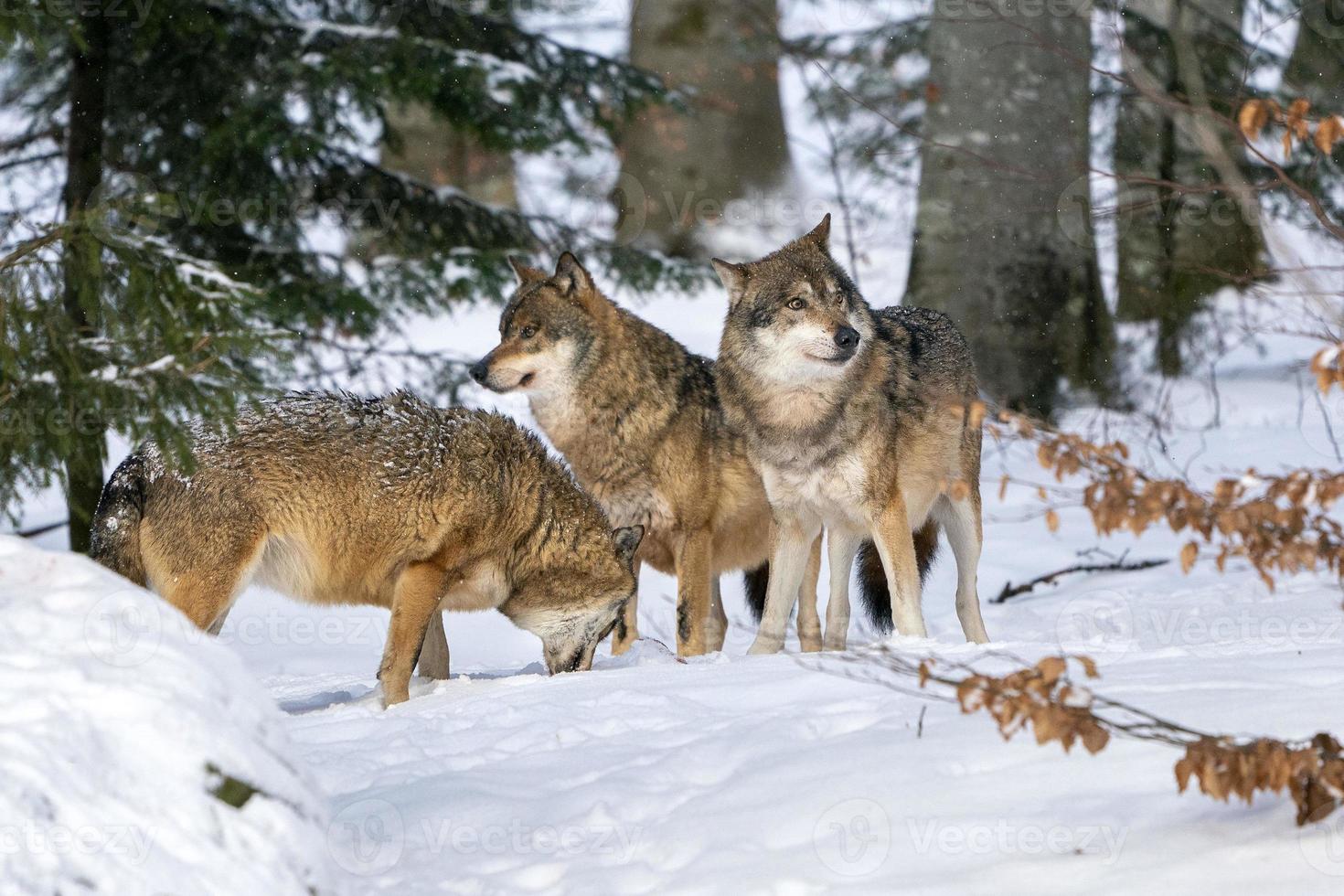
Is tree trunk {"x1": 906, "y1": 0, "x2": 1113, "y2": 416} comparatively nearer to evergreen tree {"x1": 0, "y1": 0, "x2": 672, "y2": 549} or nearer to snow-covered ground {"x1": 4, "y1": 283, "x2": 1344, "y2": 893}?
evergreen tree {"x1": 0, "y1": 0, "x2": 672, "y2": 549}

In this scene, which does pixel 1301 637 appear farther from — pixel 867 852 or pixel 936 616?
pixel 867 852

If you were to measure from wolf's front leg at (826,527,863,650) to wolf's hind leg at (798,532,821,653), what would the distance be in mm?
119

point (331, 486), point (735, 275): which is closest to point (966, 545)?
point (735, 275)

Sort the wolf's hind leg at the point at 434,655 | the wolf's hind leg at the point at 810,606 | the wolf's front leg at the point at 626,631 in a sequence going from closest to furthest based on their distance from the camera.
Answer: the wolf's hind leg at the point at 434,655 → the wolf's front leg at the point at 626,631 → the wolf's hind leg at the point at 810,606

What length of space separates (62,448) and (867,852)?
416 centimetres

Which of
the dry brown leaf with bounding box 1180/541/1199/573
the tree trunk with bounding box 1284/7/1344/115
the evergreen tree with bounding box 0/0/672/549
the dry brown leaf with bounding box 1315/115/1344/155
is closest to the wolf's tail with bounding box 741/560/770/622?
the evergreen tree with bounding box 0/0/672/549

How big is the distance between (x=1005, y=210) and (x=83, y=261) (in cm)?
758

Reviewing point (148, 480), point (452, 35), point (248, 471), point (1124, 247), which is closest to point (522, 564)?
point (248, 471)

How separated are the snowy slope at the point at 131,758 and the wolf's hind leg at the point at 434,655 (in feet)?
10.8

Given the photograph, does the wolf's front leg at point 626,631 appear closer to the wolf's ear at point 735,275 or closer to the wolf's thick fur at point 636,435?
→ the wolf's thick fur at point 636,435

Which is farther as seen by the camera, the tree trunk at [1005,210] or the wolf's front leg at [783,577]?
the tree trunk at [1005,210]

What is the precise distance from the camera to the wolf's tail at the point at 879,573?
7453 millimetres

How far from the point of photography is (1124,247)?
1495cm

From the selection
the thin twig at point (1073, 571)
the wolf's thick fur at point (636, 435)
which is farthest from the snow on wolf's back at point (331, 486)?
the thin twig at point (1073, 571)
